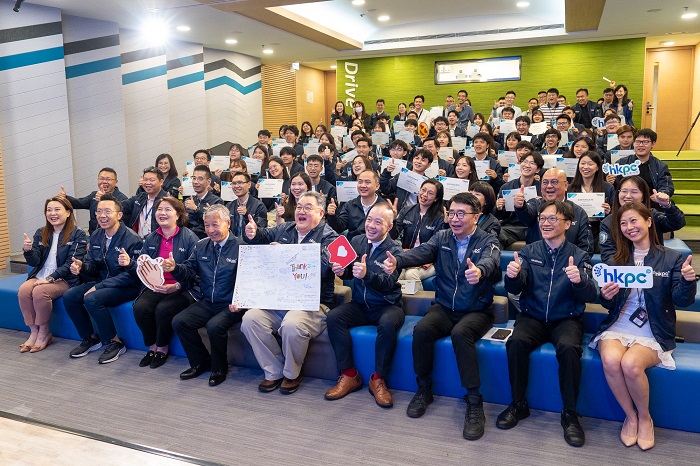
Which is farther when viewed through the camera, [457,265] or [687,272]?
[457,265]

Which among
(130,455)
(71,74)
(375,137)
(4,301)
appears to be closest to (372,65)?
(375,137)

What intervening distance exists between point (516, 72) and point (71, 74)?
9.25 meters

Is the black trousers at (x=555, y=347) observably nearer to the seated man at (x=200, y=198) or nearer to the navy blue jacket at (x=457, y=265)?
the navy blue jacket at (x=457, y=265)

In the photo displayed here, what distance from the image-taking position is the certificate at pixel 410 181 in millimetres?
5232

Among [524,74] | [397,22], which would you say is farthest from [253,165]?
[524,74]

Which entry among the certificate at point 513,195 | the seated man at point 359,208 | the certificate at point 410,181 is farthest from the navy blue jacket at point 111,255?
the certificate at point 513,195

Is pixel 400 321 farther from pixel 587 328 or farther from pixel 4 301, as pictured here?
pixel 4 301

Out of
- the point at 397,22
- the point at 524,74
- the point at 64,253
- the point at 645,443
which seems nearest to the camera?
the point at 645,443

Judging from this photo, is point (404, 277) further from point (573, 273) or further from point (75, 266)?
point (75, 266)

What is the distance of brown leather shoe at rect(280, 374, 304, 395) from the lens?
361 centimetres

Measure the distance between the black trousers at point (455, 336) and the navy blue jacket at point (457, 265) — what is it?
7 centimetres

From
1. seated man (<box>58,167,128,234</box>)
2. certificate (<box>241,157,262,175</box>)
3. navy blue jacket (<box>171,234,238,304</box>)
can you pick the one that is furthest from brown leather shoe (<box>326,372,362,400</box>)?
certificate (<box>241,157,262,175</box>)

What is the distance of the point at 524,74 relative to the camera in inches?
495

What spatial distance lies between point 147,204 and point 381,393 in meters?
3.52
